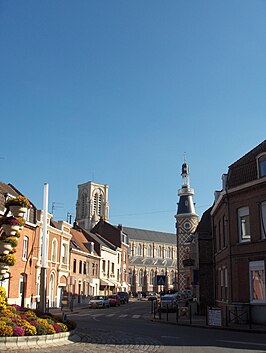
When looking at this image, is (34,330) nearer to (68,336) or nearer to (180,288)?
(68,336)

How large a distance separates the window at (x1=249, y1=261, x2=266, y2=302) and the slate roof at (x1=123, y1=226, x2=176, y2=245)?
93953 mm

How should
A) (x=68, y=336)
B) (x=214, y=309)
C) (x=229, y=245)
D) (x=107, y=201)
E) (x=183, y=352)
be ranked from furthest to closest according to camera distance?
(x=107, y=201), (x=229, y=245), (x=214, y=309), (x=68, y=336), (x=183, y=352)

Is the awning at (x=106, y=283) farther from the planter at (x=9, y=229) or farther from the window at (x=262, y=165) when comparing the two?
the planter at (x=9, y=229)

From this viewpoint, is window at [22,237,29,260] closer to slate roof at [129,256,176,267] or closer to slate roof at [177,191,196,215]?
slate roof at [177,191,196,215]

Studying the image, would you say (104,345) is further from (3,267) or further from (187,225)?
(187,225)

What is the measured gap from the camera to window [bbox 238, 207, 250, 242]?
2489cm

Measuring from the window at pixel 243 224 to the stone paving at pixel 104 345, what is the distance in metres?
11.3

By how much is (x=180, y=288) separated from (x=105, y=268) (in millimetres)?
13754

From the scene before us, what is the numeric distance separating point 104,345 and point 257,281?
41.5 feet

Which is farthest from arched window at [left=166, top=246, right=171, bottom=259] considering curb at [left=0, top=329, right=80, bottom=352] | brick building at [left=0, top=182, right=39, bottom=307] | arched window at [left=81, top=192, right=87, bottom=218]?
curb at [left=0, top=329, right=80, bottom=352]

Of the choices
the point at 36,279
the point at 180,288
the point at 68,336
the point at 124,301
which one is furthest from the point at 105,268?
the point at 68,336

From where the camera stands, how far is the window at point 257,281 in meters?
23.0

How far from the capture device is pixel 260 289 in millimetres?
23156

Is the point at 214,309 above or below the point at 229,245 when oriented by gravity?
below
